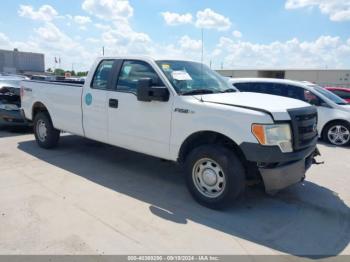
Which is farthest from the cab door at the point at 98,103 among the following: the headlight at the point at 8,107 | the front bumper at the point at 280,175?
the headlight at the point at 8,107

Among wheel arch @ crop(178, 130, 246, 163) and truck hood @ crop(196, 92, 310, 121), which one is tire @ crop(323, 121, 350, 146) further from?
wheel arch @ crop(178, 130, 246, 163)

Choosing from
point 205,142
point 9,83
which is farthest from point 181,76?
point 9,83

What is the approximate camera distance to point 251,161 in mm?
3797

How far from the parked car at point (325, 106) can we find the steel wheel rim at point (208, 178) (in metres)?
5.78

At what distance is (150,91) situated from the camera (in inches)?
174

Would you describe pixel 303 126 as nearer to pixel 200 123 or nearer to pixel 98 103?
pixel 200 123

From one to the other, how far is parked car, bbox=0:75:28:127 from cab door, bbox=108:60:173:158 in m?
4.24

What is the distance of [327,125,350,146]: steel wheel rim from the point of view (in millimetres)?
8516

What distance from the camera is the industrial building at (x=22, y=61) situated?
53888 mm

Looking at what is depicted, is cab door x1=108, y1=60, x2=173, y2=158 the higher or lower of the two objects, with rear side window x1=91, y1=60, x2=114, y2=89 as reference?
lower

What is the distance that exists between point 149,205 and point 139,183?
856mm

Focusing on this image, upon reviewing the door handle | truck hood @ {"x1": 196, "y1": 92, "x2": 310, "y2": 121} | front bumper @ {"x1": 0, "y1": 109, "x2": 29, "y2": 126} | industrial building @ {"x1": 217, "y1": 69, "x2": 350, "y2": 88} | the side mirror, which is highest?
industrial building @ {"x1": 217, "y1": 69, "x2": 350, "y2": 88}

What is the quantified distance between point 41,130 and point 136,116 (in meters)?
3.10

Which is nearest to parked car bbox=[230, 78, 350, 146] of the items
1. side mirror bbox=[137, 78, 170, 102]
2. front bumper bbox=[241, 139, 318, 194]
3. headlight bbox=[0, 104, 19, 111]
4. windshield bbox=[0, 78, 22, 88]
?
front bumper bbox=[241, 139, 318, 194]
